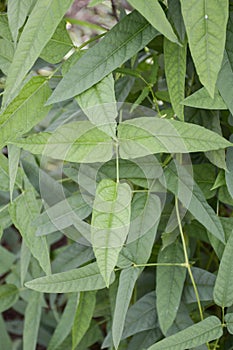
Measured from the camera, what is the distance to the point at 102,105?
51 cm

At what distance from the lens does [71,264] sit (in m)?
0.83

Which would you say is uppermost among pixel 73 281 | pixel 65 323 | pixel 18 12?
pixel 18 12

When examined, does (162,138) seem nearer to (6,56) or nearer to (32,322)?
(6,56)

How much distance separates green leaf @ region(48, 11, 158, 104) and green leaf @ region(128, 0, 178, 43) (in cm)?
8

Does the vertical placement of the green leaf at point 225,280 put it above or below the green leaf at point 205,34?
below

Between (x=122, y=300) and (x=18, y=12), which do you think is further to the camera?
(x=122, y=300)

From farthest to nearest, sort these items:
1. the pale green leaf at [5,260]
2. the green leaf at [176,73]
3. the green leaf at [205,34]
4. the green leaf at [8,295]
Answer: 1. the pale green leaf at [5,260]
2. the green leaf at [8,295]
3. the green leaf at [176,73]
4. the green leaf at [205,34]

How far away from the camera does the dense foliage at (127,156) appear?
0.47 m

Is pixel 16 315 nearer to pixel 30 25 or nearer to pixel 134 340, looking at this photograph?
pixel 134 340

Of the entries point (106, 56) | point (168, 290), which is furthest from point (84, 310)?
point (106, 56)

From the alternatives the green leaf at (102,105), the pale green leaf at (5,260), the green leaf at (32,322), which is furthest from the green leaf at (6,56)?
the pale green leaf at (5,260)

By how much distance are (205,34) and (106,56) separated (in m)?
0.12

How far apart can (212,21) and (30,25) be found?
0.13 m

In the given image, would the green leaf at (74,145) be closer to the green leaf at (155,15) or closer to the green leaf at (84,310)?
the green leaf at (155,15)
